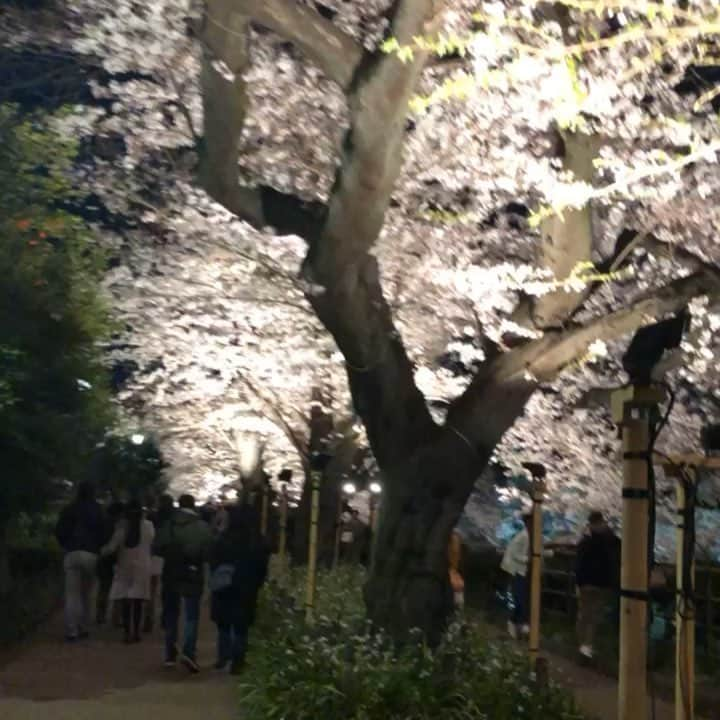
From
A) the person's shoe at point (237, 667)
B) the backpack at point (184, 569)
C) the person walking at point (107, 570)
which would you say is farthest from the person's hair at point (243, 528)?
the person walking at point (107, 570)

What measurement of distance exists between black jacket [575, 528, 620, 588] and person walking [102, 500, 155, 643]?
16.5ft

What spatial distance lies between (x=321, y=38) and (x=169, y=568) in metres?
5.95

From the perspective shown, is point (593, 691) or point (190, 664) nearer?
point (593, 691)

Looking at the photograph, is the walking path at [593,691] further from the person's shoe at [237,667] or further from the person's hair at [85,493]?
the person's hair at [85,493]

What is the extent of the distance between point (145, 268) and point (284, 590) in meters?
4.99

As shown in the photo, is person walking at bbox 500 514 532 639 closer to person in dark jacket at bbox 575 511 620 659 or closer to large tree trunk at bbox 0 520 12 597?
person in dark jacket at bbox 575 511 620 659

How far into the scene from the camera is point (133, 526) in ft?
43.6

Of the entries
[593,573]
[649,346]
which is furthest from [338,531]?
[649,346]

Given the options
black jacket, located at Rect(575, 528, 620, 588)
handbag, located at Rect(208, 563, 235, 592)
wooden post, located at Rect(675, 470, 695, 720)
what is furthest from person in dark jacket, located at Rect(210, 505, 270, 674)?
wooden post, located at Rect(675, 470, 695, 720)

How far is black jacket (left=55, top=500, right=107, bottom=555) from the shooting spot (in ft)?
42.7

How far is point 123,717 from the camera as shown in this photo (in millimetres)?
9008

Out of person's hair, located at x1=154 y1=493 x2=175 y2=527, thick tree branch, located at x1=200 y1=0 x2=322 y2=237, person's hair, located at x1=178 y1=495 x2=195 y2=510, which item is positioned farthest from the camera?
person's hair, located at x1=154 y1=493 x2=175 y2=527

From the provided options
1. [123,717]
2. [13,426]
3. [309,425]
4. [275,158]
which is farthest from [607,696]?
[309,425]

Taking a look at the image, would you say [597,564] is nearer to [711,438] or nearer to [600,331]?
[600,331]
